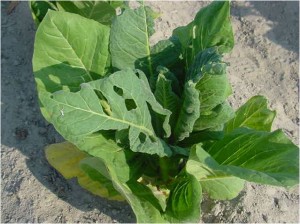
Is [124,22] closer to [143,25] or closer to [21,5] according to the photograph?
[143,25]

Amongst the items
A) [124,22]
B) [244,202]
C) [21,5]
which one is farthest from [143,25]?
[21,5]

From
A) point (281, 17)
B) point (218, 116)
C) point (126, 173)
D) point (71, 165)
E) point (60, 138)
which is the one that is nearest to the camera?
point (218, 116)

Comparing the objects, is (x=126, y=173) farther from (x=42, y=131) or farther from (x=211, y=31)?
(x=42, y=131)

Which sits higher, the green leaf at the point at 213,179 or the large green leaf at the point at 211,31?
the large green leaf at the point at 211,31

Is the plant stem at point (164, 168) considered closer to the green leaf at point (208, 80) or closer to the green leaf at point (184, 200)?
the green leaf at point (184, 200)

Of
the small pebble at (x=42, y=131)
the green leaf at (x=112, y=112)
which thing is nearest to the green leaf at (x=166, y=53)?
the green leaf at (x=112, y=112)

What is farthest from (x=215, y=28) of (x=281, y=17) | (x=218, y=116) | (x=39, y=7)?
(x=281, y=17)
